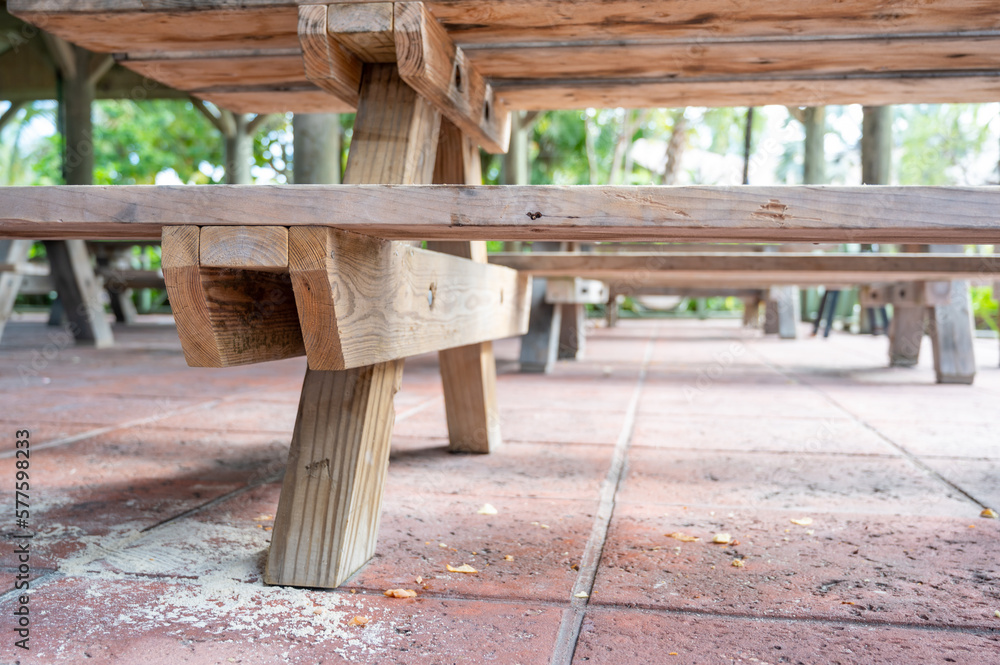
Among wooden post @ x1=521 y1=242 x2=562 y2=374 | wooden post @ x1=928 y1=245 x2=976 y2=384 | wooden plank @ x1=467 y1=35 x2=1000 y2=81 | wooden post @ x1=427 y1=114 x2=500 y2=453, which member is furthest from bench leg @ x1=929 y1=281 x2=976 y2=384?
wooden post @ x1=427 y1=114 x2=500 y2=453

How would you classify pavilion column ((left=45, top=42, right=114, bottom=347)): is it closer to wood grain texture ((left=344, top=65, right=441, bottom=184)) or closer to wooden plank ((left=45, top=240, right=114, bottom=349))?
wooden plank ((left=45, top=240, right=114, bottom=349))

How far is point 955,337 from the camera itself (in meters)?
4.05

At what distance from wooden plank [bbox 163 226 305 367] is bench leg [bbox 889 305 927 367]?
171 inches

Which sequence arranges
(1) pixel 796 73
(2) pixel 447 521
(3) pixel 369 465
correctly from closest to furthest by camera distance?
(3) pixel 369 465, (2) pixel 447 521, (1) pixel 796 73

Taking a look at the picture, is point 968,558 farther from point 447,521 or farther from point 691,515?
point 447,521

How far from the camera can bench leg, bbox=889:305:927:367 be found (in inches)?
185

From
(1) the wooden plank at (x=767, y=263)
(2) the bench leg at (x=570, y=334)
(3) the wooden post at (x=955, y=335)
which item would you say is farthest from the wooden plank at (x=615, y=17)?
(2) the bench leg at (x=570, y=334)

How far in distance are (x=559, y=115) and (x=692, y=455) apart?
13574mm

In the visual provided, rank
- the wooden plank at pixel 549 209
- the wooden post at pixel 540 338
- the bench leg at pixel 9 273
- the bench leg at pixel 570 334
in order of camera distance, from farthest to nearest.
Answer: the bench leg at pixel 570 334 → the bench leg at pixel 9 273 → the wooden post at pixel 540 338 → the wooden plank at pixel 549 209

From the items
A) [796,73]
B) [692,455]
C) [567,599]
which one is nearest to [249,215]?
[567,599]

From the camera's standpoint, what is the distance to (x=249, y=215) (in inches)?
43.0

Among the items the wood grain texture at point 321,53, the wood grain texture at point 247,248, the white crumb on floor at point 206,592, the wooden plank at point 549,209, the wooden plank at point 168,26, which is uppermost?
the wooden plank at point 168,26

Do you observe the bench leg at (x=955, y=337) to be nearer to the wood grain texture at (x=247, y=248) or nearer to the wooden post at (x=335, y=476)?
the wooden post at (x=335, y=476)

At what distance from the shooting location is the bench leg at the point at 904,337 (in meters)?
4.71
